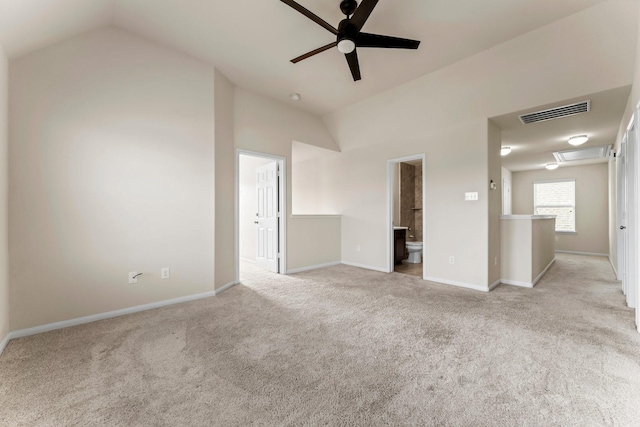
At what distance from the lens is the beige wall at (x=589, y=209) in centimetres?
661

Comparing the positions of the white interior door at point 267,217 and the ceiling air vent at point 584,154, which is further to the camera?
the ceiling air vent at point 584,154

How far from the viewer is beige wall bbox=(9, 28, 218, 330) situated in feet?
7.71

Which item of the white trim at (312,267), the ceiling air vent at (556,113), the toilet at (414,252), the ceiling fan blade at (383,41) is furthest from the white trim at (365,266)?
the ceiling fan blade at (383,41)

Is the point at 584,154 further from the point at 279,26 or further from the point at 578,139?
the point at 279,26

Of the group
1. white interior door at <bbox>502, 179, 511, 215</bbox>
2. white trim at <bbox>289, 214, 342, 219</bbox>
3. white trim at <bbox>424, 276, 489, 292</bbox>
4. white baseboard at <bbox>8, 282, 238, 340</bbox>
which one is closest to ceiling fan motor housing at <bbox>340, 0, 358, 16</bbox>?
white trim at <bbox>289, 214, 342, 219</bbox>

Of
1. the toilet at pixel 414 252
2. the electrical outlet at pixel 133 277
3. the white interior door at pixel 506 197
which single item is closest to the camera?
the electrical outlet at pixel 133 277

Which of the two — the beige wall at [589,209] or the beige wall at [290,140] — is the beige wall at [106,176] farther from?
the beige wall at [589,209]

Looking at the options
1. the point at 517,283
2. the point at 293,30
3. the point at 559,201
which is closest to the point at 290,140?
the point at 293,30

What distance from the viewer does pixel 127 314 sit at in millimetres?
2783

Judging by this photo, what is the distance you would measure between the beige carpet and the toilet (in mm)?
2599

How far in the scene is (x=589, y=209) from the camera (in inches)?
268

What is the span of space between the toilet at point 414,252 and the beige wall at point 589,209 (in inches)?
182

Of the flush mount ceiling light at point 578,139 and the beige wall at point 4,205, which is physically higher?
the flush mount ceiling light at point 578,139

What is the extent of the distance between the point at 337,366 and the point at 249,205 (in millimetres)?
4322
